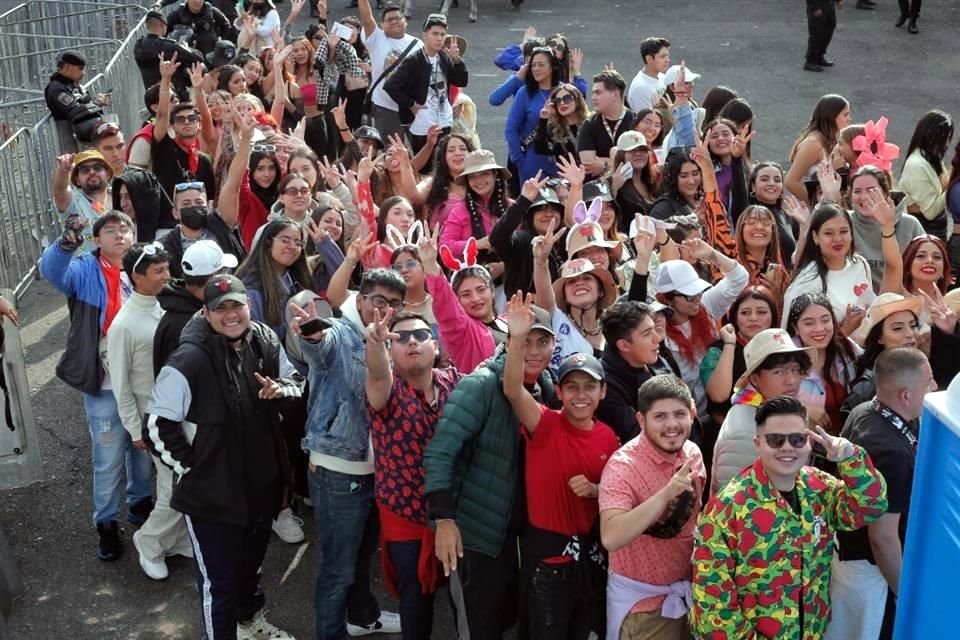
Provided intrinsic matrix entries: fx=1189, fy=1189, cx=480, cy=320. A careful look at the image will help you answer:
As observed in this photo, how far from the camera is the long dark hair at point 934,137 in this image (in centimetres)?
821

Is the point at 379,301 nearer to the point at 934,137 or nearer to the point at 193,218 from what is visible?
the point at 193,218

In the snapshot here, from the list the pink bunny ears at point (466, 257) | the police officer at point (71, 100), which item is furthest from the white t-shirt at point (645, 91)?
the police officer at point (71, 100)

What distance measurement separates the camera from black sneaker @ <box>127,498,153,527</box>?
6504 mm

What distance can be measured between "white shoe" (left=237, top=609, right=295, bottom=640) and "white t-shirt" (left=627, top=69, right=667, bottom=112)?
5.97 meters

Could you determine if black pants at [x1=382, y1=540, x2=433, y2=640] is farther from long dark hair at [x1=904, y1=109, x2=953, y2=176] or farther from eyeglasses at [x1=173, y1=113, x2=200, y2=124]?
long dark hair at [x1=904, y1=109, x2=953, y2=176]

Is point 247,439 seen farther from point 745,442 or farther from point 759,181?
point 759,181

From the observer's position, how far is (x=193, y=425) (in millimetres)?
5137

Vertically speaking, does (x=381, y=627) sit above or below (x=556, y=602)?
below

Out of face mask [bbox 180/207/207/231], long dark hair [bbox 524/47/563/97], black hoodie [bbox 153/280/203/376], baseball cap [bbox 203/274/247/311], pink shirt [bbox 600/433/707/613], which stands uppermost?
long dark hair [bbox 524/47/563/97]

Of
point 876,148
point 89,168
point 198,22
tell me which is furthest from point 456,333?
point 198,22

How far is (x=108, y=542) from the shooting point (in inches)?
247

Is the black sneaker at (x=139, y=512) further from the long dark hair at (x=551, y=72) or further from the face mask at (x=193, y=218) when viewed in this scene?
the long dark hair at (x=551, y=72)

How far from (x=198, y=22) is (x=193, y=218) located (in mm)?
6836

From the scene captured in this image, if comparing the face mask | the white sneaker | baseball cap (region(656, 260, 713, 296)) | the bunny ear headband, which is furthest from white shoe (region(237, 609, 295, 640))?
baseball cap (region(656, 260, 713, 296))
